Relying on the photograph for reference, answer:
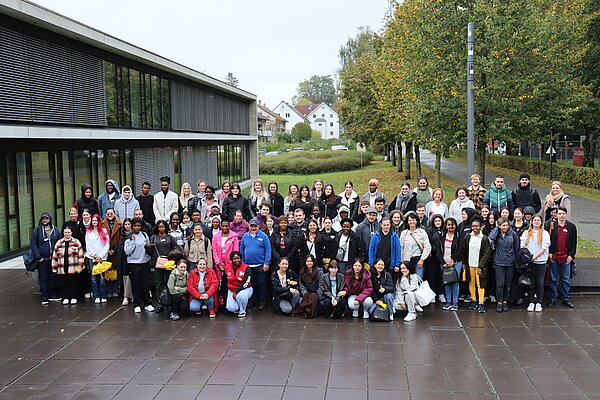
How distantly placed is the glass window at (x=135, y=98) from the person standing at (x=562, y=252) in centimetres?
1550

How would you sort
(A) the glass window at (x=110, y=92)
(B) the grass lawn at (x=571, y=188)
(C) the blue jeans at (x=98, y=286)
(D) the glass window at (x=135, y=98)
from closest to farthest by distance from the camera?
(C) the blue jeans at (x=98, y=286)
(A) the glass window at (x=110, y=92)
(D) the glass window at (x=135, y=98)
(B) the grass lawn at (x=571, y=188)

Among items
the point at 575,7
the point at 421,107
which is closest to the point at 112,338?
the point at 421,107

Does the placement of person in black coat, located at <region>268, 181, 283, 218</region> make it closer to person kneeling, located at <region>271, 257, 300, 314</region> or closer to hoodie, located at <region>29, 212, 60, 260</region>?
person kneeling, located at <region>271, 257, 300, 314</region>

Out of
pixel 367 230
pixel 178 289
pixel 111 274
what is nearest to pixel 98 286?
pixel 111 274

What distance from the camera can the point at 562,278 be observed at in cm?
1113

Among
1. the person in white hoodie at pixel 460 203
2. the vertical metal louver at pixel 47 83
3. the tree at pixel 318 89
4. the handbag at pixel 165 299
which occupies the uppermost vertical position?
the tree at pixel 318 89

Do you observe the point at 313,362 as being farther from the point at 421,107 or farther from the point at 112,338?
the point at 421,107

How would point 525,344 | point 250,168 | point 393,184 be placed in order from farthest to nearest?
1. point 250,168
2. point 393,184
3. point 525,344

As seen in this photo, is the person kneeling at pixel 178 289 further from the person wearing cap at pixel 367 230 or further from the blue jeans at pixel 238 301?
the person wearing cap at pixel 367 230

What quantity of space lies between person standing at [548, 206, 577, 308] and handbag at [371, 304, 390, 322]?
10.7 ft

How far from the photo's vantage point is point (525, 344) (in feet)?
29.7

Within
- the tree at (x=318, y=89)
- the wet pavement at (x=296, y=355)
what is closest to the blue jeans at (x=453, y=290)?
the wet pavement at (x=296, y=355)

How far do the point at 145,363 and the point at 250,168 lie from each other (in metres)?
36.7

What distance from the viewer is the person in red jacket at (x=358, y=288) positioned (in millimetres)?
10305
